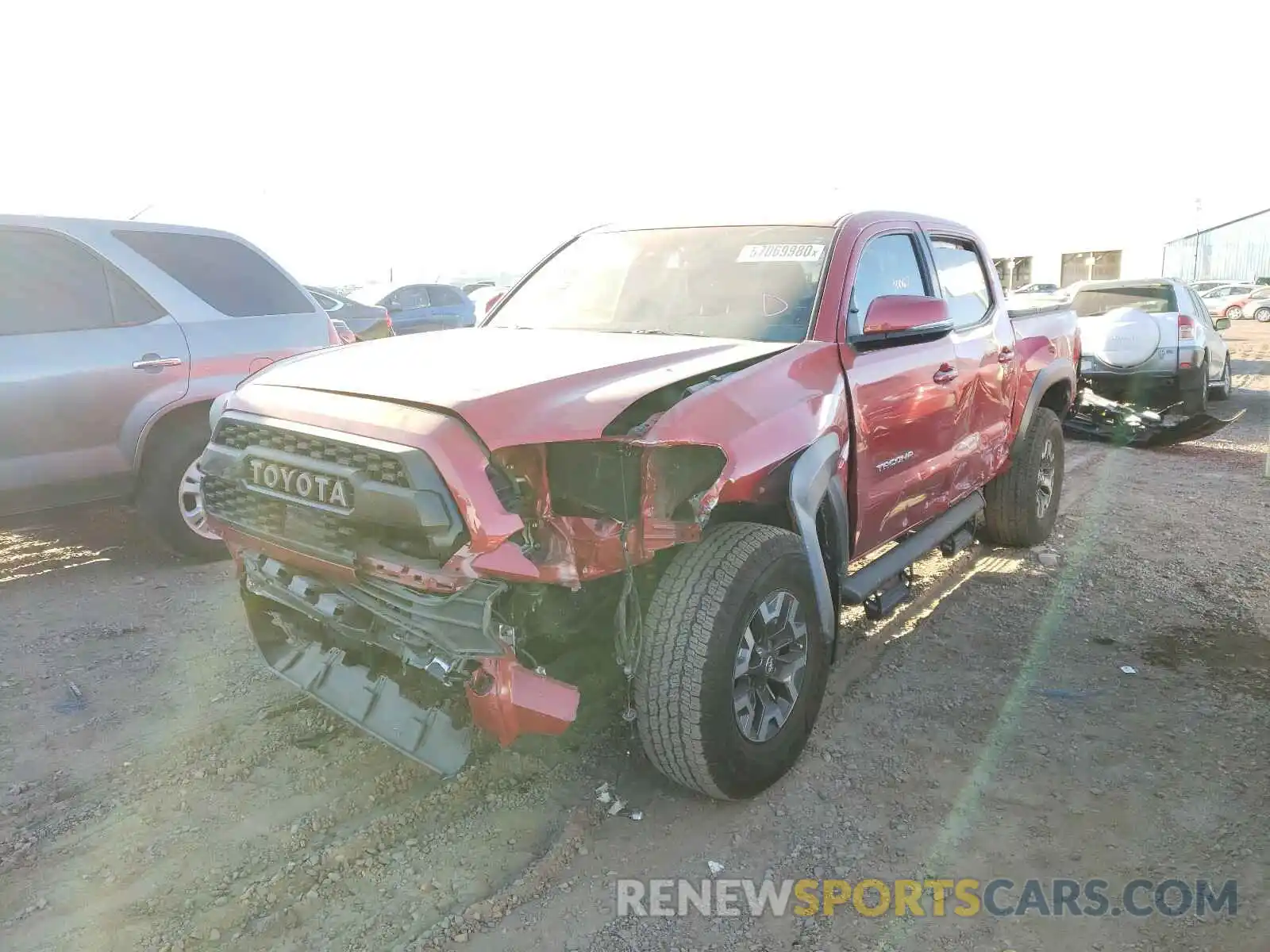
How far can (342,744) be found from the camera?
324 cm

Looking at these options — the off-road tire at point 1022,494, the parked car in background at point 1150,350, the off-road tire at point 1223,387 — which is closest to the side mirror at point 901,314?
the off-road tire at point 1022,494

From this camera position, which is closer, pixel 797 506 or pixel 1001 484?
pixel 797 506

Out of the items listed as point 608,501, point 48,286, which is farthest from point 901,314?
point 48,286

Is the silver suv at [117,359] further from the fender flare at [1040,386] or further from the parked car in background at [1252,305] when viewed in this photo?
the parked car in background at [1252,305]

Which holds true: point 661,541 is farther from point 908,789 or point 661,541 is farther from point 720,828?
point 908,789

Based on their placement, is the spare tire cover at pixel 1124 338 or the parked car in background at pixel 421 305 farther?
the parked car in background at pixel 421 305

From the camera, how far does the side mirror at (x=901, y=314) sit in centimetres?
334

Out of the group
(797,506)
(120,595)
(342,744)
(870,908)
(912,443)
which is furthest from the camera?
(120,595)

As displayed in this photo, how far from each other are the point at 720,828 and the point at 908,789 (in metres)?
0.69

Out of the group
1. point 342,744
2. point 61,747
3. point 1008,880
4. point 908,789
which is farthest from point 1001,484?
point 61,747

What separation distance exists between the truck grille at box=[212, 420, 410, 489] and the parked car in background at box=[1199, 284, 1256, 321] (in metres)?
34.7

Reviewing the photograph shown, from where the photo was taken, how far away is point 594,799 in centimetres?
298

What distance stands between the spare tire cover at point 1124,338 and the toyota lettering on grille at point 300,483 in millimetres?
9122

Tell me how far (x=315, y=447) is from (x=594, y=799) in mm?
1442
